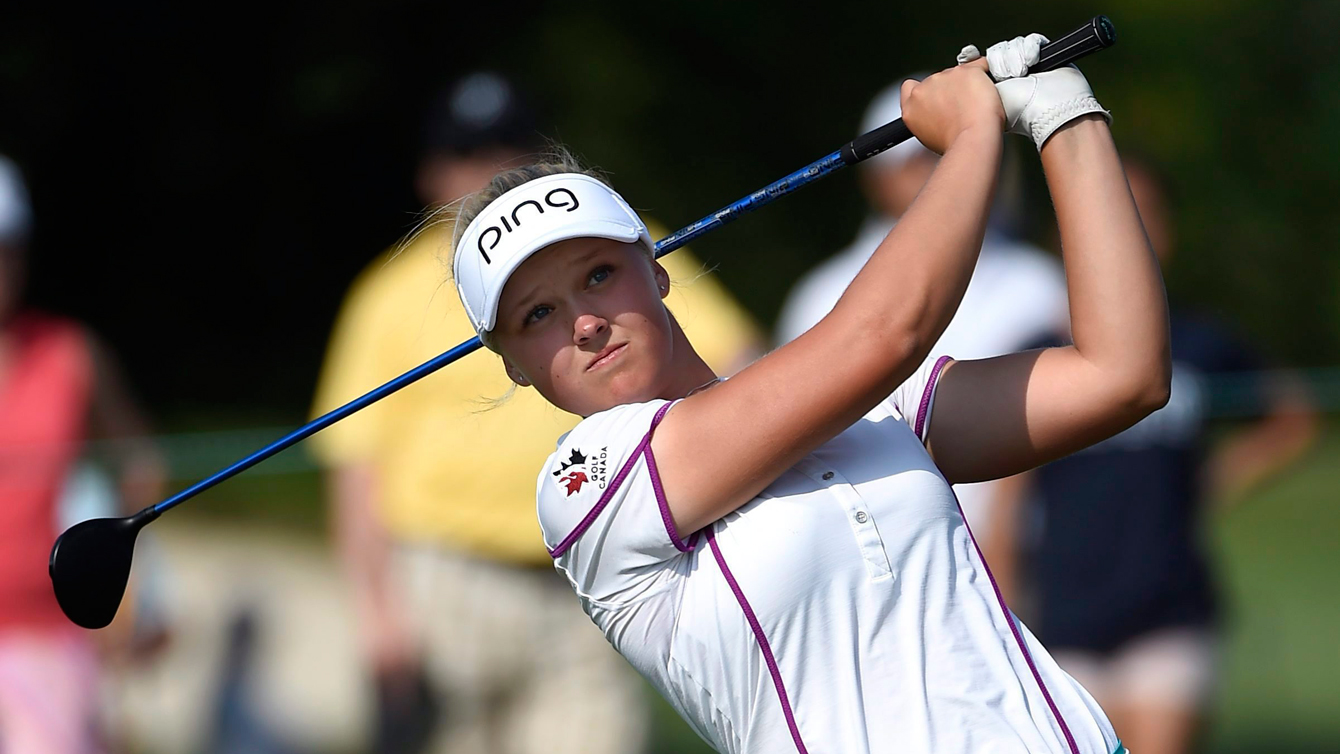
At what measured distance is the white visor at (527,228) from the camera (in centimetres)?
221

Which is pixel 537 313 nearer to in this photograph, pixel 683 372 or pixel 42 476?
pixel 683 372

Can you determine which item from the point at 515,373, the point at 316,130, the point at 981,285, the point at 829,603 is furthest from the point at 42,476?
the point at 316,130

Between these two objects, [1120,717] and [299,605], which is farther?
[299,605]

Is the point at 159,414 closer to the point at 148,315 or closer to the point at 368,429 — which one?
the point at 148,315

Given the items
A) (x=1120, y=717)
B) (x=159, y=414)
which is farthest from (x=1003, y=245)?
(x=159, y=414)

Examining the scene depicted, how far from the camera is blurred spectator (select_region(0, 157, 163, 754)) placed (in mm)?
4688

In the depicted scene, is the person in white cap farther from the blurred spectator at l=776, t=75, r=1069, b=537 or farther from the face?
the blurred spectator at l=776, t=75, r=1069, b=537

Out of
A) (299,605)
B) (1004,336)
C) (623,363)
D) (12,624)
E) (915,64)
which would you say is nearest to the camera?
(623,363)

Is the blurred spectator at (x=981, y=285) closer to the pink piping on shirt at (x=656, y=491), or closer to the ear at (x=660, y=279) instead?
the ear at (x=660, y=279)

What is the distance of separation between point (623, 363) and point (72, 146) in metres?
14.5

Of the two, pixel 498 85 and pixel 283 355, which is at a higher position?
pixel 283 355

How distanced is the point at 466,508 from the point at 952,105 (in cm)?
A: 272

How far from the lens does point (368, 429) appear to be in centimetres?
486

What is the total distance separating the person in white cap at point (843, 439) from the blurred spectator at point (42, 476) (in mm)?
2919
